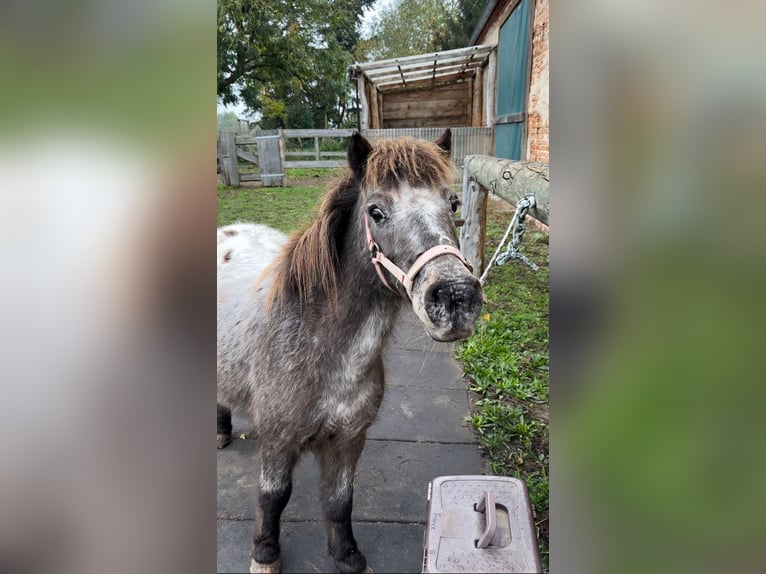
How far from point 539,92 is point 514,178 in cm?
21

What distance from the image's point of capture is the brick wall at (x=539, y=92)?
728 mm

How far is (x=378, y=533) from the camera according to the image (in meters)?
1.15

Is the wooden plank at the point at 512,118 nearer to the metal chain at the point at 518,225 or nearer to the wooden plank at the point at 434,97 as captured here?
the wooden plank at the point at 434,97

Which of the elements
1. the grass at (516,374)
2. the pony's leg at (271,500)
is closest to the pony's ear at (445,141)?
the grass at (516,374)

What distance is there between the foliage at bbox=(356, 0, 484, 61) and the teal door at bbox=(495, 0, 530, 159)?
9 centimetres

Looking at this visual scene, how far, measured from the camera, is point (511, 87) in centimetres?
107
